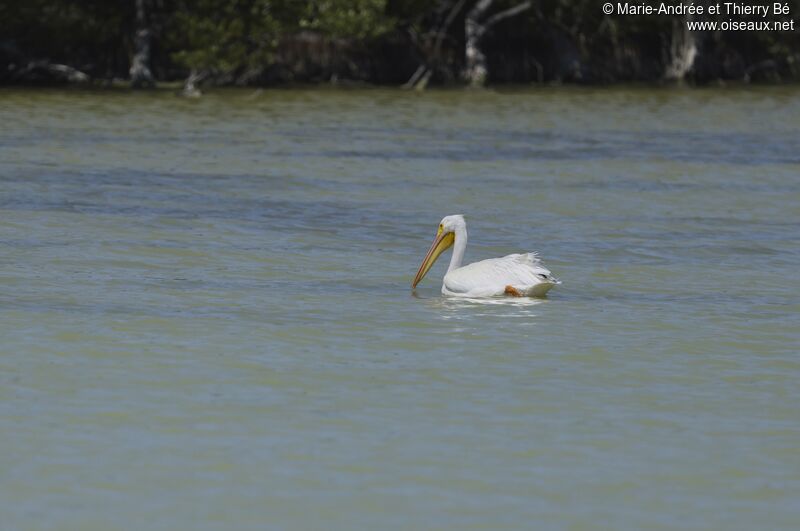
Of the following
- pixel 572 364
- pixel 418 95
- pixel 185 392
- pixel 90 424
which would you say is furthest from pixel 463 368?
pixel 418 95

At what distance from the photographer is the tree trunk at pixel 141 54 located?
1642 inches

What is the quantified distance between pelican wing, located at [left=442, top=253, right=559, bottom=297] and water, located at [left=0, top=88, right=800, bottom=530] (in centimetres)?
14

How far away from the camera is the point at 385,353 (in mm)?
9492

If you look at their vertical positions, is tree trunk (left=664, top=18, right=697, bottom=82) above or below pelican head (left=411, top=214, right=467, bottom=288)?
below

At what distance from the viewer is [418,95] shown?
40.7 metres

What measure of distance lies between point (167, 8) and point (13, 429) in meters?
37.8

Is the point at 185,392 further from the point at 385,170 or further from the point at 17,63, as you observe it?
the point at 17,63

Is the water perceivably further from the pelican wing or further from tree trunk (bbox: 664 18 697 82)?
tree trunk (bbox: 664 18 697 82)

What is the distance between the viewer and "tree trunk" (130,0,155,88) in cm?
4172

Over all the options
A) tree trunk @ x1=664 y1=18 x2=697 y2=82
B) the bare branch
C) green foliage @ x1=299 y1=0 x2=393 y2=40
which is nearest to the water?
green foliage @ x1=299 y1=0 x2=393 y2=40

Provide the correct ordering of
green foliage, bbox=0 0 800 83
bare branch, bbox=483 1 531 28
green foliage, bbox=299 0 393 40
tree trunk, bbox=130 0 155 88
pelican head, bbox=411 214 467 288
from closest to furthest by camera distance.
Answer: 1. pelican head, bbox=411 214 467 288
2. green foliage, bbox=299 0 393 40
3. green foliage, bbox=0 0 800 83
4. tree trunk, bbox=130 0 155 88
5. bare branch, bbox=483 1 531 28

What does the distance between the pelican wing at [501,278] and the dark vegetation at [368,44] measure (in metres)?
28.8

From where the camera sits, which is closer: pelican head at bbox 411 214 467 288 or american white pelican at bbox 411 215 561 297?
american white pelican at bbox 411 215 561 297

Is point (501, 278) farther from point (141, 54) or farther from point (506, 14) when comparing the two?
point (506, 14)
